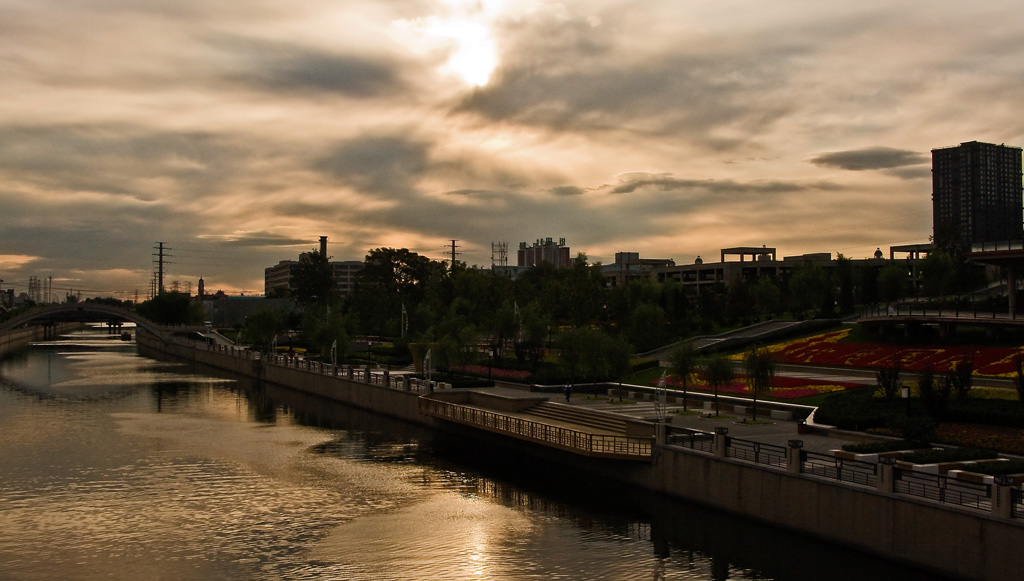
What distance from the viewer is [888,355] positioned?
57.1 meters

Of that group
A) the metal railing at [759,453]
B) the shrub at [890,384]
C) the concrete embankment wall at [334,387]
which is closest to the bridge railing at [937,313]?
the shrub at [890,384]

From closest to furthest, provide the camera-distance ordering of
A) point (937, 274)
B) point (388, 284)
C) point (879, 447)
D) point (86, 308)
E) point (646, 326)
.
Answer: point (879, 447) < point (646, 326) < point (937, 274) < point (388, 284) < point (86, 308)

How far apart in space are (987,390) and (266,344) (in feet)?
334

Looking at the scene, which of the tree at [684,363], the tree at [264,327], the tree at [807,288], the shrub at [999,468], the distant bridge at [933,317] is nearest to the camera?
the shrub at [999,468]

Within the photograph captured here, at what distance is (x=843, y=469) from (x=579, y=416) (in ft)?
59.7

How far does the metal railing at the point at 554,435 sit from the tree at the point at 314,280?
12803 cm

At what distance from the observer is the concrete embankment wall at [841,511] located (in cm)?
2272

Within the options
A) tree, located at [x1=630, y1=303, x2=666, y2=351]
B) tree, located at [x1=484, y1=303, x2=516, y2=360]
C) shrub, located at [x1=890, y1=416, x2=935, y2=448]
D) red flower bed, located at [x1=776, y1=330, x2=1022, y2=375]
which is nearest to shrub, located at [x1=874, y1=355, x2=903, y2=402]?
red flower bed, located at [x1=776, y1=330, x2=1022, y2=375]

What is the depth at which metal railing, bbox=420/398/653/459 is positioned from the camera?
36.0 meters

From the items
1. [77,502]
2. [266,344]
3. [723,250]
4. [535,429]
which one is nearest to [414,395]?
[535,429]

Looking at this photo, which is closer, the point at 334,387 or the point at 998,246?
the point at 998,246

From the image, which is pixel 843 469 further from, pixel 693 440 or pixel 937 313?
pixel 937 313

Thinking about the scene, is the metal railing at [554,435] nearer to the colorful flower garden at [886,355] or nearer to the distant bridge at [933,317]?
the colorful flower garden at [886,355]

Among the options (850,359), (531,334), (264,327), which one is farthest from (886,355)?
(264,327)
